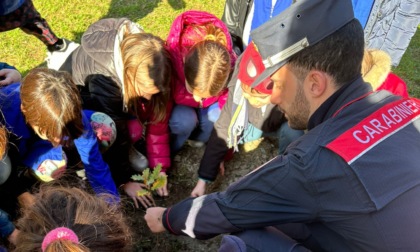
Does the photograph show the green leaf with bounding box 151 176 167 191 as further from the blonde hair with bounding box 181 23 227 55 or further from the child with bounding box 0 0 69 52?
the child with bounding box 0 0 69 52

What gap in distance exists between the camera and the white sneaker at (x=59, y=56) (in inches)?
132

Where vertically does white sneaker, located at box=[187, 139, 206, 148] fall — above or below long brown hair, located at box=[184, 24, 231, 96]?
below

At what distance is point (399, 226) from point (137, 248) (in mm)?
1757

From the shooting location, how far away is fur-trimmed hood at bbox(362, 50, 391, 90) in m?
2.26

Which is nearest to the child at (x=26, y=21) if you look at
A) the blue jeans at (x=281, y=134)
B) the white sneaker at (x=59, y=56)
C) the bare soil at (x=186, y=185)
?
the white sneaker at (x=59, y=56)

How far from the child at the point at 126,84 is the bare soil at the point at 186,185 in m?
0.12

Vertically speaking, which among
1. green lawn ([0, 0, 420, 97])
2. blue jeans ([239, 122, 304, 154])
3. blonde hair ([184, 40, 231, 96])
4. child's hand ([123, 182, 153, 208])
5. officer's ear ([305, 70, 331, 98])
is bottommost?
child's hand ([123, 182, 153, 208])

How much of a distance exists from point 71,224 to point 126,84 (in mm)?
1202

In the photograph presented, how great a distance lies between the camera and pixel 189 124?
3.14 meters

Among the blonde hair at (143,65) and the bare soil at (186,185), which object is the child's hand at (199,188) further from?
the blonde hair at (143,65)

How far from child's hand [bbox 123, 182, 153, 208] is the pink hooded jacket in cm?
70

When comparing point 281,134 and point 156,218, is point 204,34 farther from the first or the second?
point 156,218

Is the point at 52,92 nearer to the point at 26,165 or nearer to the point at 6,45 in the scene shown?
the point at 26,165

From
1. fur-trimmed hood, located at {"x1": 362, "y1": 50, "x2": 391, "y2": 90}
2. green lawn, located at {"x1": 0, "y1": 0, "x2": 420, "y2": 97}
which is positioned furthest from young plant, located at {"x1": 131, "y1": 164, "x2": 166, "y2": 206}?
green lawn, located at {"x1": 0, "y1": 0, "x2": 420, "y2": 97}
